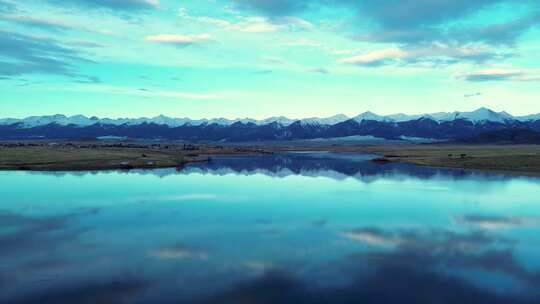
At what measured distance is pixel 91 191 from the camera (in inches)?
1617

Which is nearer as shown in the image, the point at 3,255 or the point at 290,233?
the point at 3,255

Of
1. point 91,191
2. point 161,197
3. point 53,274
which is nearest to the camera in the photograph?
point 53,274

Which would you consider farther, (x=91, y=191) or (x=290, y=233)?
(x=91, y=191)

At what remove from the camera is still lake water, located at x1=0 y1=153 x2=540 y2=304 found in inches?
634

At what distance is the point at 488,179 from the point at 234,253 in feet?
137

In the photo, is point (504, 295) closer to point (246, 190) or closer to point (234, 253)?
point (234, 253)

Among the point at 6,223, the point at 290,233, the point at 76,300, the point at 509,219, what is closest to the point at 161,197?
the point at 6,223

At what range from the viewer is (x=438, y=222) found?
91.9 ft

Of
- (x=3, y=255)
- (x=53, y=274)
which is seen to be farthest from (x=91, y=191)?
(x=53, y=274)

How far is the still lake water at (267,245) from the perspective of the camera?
634 inches

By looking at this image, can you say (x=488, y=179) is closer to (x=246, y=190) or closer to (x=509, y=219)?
(x=509, y=219)

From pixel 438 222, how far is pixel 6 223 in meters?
25.9

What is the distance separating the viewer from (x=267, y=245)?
22.1 metres

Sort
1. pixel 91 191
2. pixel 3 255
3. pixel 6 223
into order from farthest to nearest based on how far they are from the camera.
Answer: pixel 91 191
pixel 6 223
pixel 3 255
